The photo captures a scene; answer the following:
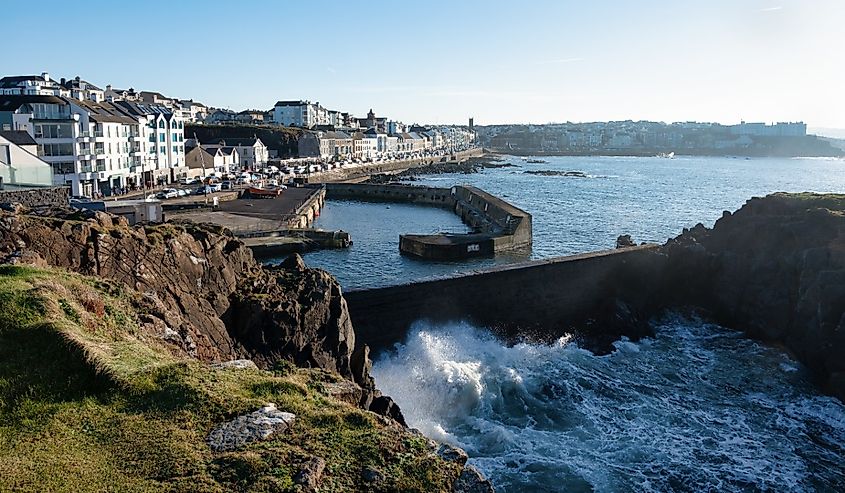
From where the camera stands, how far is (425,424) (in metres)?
16.5

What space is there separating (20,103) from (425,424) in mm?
38841

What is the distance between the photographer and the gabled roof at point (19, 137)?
36.0m

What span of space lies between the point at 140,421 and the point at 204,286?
6338 millimetres

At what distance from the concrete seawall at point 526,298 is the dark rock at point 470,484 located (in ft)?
39.4

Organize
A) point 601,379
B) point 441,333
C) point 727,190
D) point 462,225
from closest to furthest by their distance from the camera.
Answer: point 601,379 → point 441,333 → point 462,225 → point 727,190

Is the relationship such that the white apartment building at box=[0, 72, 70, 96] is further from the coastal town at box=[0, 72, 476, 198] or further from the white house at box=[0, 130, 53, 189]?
the white house at box=[0, 130, 53, 189]

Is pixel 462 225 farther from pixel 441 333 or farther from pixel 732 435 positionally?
pixel 732 435

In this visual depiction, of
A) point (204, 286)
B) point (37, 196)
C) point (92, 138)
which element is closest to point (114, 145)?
point (92, 138)

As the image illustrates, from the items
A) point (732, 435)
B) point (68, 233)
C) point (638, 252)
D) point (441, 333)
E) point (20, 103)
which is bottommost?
point (732, 435)

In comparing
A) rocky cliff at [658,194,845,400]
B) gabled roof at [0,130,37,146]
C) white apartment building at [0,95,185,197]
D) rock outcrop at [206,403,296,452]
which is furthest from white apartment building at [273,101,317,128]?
rock outcrop at [206,403,296,452]

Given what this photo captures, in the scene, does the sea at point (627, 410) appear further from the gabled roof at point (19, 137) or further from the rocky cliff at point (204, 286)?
the gabled roof at point (19, 137)

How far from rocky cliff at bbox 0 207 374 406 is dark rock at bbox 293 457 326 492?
15.5 ft

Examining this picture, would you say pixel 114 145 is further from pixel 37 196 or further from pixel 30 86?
pixel 37 196

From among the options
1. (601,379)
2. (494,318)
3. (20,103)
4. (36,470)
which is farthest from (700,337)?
(20,103)
